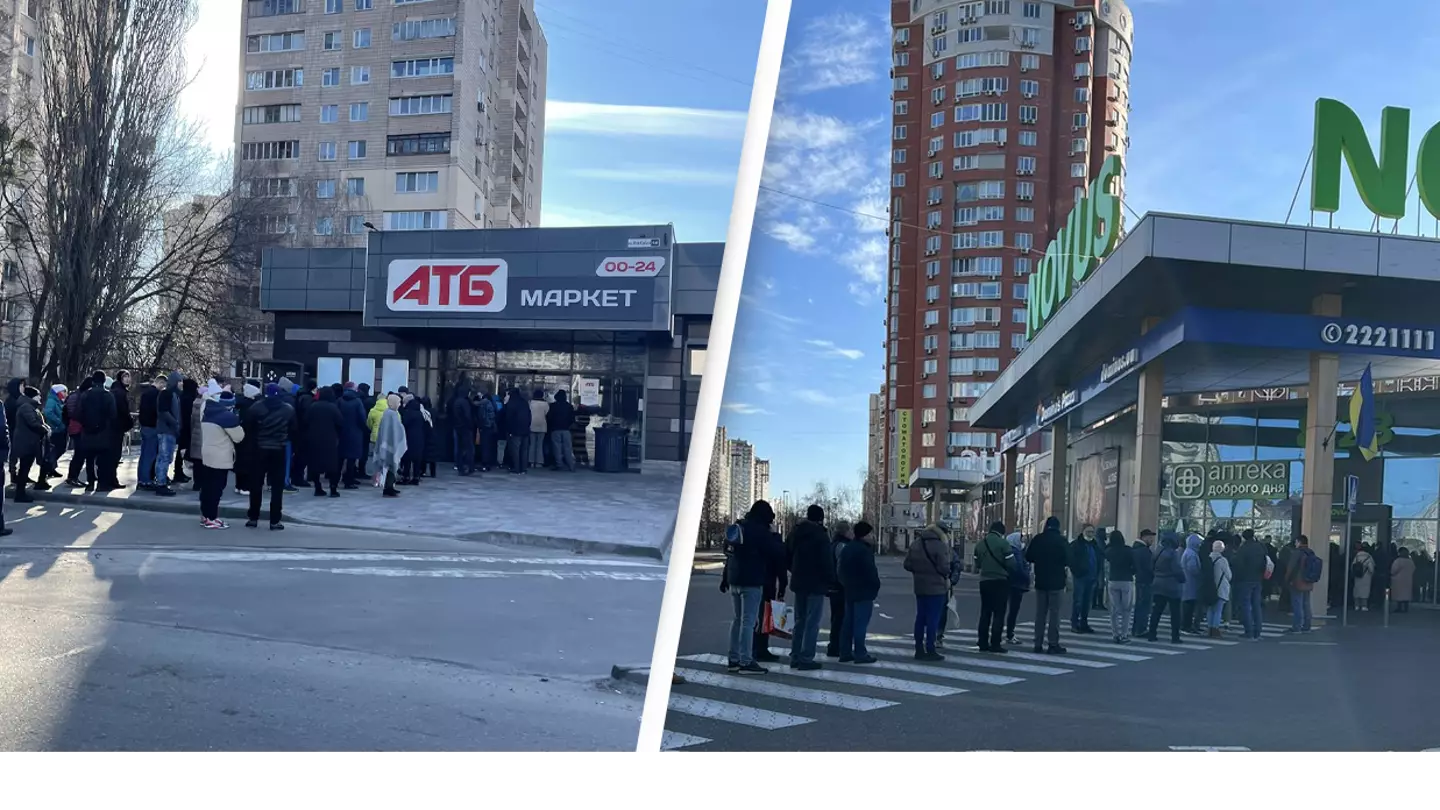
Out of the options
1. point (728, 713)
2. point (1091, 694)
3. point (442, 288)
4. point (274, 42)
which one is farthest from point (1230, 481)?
point (442, 288)

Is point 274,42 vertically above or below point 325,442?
above

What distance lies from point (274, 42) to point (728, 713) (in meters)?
2.14

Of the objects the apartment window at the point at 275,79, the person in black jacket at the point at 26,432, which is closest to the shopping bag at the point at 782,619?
the apartment window at the point at 275,79

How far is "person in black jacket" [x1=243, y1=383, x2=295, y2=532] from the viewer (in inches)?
321

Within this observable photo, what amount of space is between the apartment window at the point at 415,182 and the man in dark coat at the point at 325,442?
579cm

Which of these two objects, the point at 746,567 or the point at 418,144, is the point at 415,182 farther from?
the point at 746,567

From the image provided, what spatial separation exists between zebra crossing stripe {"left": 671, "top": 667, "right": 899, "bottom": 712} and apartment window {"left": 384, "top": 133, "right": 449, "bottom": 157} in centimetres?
260

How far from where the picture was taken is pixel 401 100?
3.71m

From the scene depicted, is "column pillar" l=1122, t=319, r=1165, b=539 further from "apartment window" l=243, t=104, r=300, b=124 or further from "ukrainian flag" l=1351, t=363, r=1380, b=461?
"apartment window" l=243, t=104, r=300, b=124

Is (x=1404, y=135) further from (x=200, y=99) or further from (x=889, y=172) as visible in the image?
(x=200, y=99)
